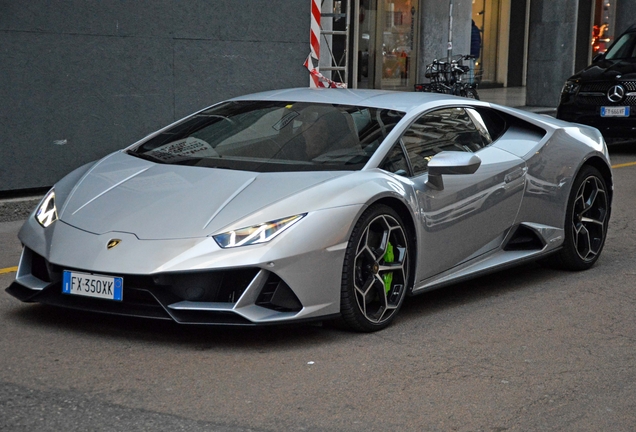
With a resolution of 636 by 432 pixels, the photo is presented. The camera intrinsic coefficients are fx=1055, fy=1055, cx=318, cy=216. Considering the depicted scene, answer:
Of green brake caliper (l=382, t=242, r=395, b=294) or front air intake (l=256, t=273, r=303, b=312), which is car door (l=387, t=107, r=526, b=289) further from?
front air intake (l=256, t=273, r=303, b=312)

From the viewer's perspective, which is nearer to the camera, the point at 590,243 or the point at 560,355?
the point at 560,355

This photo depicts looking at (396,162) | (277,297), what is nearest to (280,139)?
(396,162)

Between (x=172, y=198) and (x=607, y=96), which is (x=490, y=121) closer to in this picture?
(x=172, y=198)

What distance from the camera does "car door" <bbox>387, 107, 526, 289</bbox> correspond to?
5.83m

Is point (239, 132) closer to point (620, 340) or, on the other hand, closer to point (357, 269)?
point (357, 269)

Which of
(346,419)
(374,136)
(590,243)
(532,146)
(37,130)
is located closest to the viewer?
(346,419)

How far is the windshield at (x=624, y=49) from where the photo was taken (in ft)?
51.5

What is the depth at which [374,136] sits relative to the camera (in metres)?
5.86

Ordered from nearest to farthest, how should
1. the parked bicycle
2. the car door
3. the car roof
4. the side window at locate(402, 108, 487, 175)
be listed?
the car door → the side window at locate(402, 108, 487, 175) → the car roof → the parked bicycle

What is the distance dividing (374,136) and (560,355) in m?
Result: 1.57

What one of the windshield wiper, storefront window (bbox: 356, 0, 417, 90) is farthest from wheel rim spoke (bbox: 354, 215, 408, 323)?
storefront window (bbox: 356, 0, 417, 90)

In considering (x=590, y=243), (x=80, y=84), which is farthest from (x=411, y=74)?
(x=590, y=243)

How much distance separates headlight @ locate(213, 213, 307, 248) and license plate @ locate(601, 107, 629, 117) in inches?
418

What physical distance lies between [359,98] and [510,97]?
1975cm
